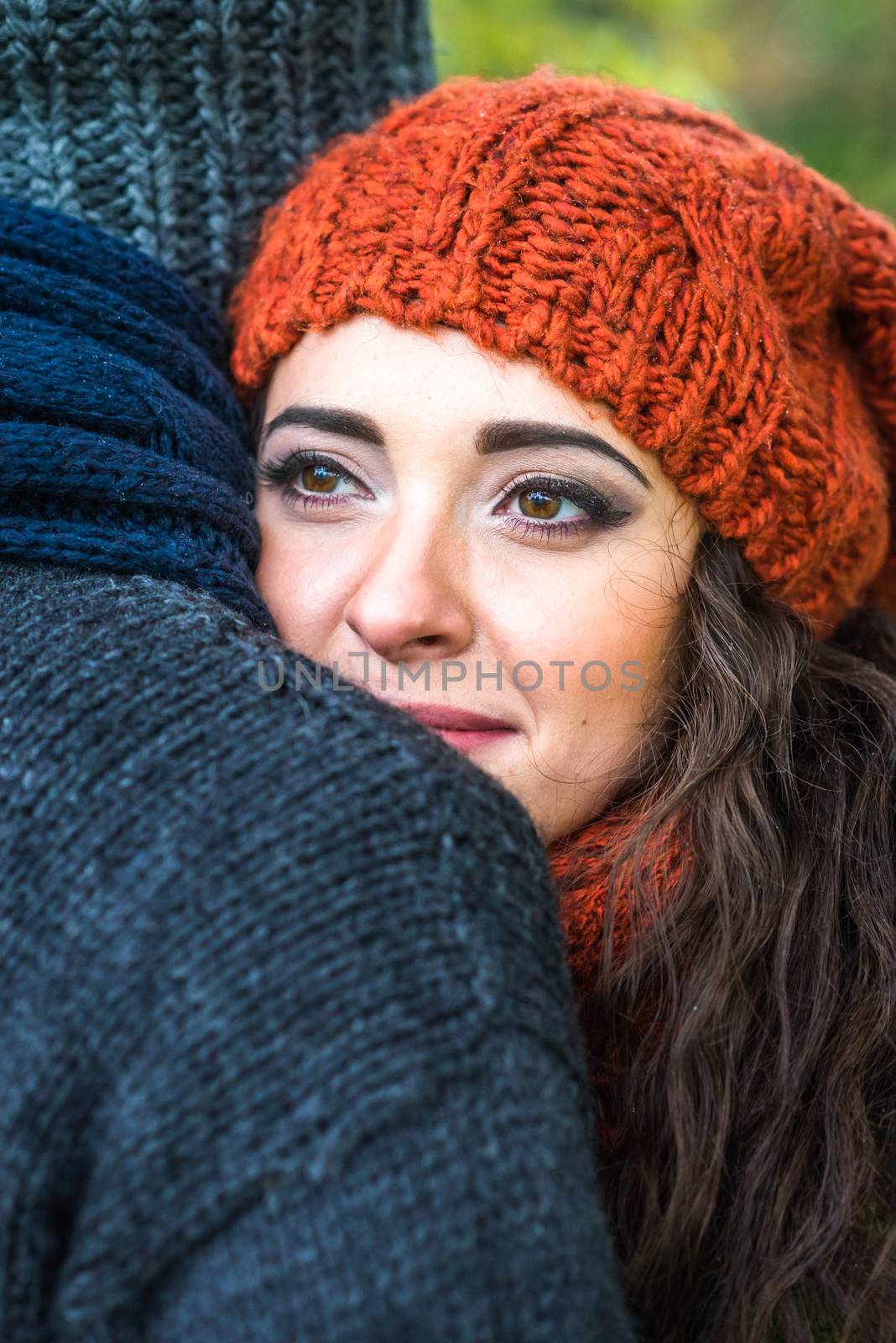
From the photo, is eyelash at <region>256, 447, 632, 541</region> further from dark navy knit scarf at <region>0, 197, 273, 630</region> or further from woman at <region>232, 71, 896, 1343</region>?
dark navy knit scarf at <region>0, 197, 273, 630</region>

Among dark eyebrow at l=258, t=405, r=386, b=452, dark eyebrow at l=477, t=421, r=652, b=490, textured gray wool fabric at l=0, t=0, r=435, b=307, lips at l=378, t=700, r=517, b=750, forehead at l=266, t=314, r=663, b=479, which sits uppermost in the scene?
textured gray wool fabric at l=0, t=0, r=435, b=307

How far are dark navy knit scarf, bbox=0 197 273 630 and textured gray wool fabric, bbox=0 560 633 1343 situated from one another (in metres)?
0.37

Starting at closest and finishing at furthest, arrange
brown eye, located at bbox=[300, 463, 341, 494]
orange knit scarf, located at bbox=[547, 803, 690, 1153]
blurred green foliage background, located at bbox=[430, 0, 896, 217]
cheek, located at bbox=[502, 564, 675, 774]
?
orange knit scarf, located at bbox=[547, 803, 690, 1153], cheek, located at bbox=[502, 564, 675, 774], brown eye, located at bbox=[300, 463, 341, 494], blurred green foliage background, located at bbox=[430, 0, 896, 217]

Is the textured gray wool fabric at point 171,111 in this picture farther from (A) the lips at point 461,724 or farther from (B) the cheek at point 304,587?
(A) the lips at point 461,724

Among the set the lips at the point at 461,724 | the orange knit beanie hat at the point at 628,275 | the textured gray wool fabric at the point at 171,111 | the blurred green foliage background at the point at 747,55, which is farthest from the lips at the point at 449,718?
the blurred green foliage background at the point at 747,55

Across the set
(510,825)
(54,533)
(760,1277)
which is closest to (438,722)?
(510,825)

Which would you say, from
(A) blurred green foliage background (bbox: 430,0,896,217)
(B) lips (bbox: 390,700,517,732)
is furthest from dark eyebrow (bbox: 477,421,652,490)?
(A) blurred green foliage background (bbox: 430,0,896,217)

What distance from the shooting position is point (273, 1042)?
1.04m

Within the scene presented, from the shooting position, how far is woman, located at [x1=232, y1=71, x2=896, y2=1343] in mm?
1510

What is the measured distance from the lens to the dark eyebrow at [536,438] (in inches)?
66.0

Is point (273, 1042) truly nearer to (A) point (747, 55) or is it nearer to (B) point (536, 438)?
(B) point (536, 438)

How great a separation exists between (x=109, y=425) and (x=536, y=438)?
Answer: 60cm

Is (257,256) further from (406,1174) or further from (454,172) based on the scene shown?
(406,1174)

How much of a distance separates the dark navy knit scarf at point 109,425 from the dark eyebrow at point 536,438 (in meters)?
0.40
